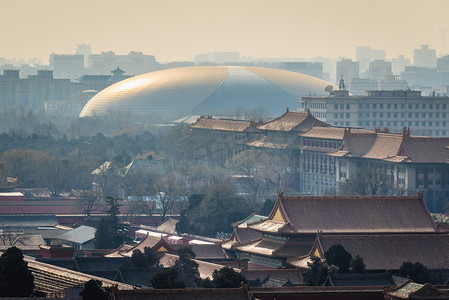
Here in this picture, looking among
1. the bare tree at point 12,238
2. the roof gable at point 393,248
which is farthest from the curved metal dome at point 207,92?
the roof gable at point 393,248

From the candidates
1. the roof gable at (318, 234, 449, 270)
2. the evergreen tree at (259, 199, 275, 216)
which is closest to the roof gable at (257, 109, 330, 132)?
the evergreen tree at (259, 199, 275, 216)

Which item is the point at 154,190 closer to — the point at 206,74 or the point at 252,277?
the point at 252,277

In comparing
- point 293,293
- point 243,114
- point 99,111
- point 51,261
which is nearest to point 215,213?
point 51,261

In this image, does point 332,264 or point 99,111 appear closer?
point 332,264

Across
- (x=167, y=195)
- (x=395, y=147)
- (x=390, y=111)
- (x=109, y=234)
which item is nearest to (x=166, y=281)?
(x=109, y=234)

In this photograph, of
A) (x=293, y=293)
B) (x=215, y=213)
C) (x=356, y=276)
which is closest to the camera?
(x=293, y=293)

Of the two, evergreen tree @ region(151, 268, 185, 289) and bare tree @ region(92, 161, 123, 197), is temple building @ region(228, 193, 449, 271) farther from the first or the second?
bare tree @ region(92, 161, 123, 197)

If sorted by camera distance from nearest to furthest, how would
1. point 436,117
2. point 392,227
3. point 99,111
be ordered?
point 392,227 < point 436,117 < point 99,111
